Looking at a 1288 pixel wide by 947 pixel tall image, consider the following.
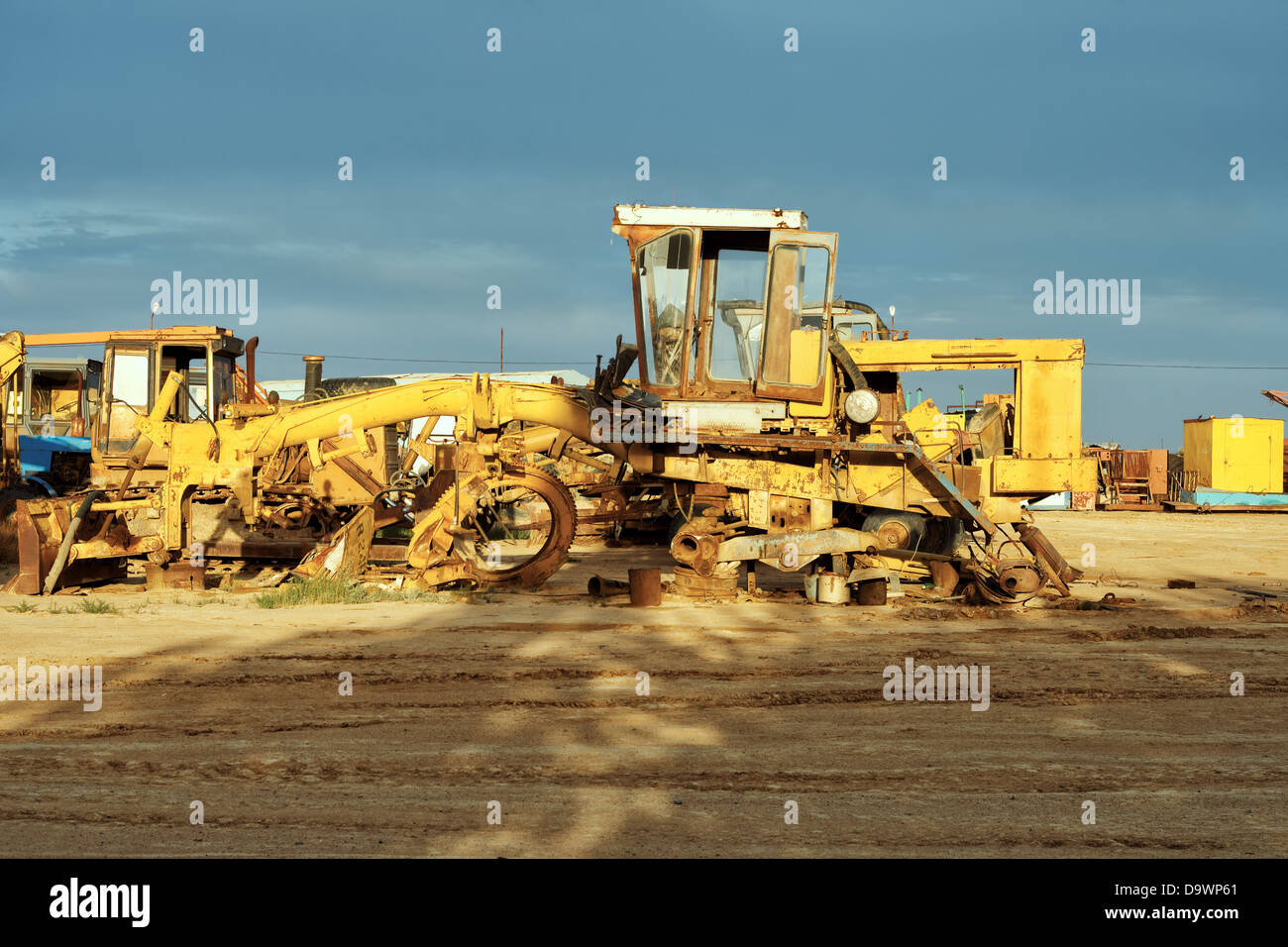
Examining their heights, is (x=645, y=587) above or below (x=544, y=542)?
below

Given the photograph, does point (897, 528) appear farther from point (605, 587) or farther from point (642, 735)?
point (642, 735)

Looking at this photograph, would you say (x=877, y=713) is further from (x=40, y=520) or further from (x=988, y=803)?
(x=40, y=520)

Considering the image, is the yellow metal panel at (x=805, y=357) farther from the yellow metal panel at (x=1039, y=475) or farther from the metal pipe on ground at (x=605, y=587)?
the metal pipe on ground at (x=605, y=587)

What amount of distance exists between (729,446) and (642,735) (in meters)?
6.02

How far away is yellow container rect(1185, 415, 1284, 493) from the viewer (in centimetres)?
3509

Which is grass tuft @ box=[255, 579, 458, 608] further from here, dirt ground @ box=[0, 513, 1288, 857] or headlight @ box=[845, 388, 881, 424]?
headlight @ box=[845, 388, 881, 424]

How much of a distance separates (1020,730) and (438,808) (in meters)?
3.65

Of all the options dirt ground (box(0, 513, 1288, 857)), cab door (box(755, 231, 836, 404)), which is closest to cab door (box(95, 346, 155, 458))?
dirt ground (box(0, 513, 1288, 857))

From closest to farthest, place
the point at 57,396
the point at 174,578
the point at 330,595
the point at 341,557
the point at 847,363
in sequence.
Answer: the point at 847,363 < the point at 330,595 < the point at 341,557 < the point at 174,578 < the point at 57,396

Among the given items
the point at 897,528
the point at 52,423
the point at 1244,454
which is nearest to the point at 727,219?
the point at 897,528

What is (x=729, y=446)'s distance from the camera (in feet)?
41.2

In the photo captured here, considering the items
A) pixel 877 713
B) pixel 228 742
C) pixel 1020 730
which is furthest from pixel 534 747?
pixel 1020 730

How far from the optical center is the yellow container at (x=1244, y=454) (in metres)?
35.1

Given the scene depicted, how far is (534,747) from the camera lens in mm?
6570
